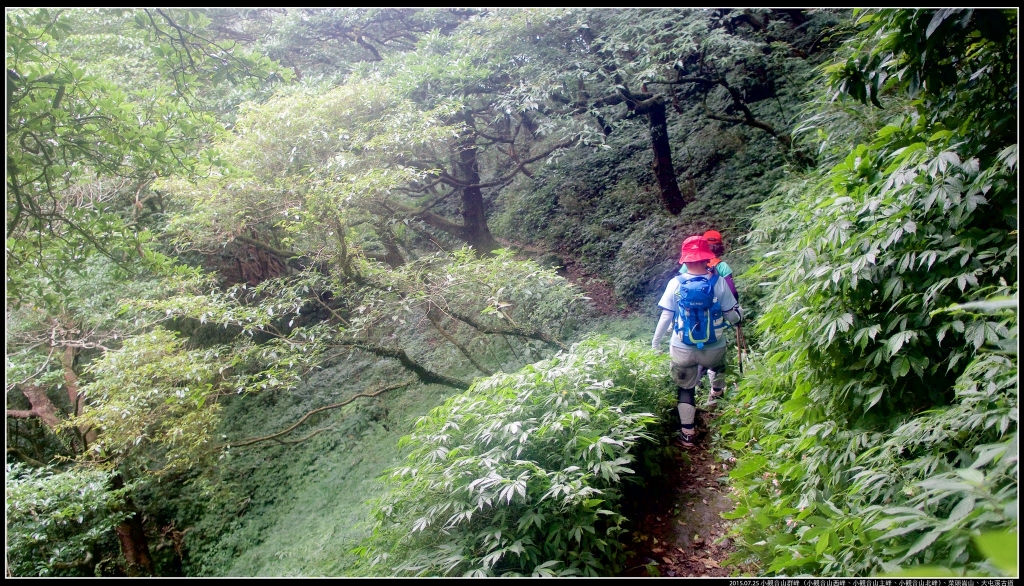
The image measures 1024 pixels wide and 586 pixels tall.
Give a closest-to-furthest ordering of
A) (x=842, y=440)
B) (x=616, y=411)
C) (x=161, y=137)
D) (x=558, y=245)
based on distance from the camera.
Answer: (x=842, y=440), (x=161, y=137), (x=616, y=411), (x=558, y=245)

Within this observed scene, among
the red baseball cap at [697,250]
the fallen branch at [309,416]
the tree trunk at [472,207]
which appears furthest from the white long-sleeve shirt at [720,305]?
the fallen branch at [309,416]

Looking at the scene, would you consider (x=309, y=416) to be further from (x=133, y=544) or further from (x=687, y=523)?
(x=687, y=523)

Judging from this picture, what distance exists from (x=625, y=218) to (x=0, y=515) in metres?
4.78

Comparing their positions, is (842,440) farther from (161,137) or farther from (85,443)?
(85,443)

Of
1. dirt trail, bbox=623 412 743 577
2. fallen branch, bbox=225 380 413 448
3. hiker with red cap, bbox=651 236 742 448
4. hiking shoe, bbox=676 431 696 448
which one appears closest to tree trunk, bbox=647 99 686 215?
hiker with red cap, bbox=651 236 742 448

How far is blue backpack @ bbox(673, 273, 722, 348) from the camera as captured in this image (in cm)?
283

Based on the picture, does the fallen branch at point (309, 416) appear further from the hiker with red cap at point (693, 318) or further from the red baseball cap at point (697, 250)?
the red baseball cap at point (697, 250)

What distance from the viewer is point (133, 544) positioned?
356 centimetres

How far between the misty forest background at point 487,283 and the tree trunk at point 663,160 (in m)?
0.04

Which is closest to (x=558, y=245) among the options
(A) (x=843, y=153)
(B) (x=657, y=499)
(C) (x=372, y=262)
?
(C) (x=372, y=262)

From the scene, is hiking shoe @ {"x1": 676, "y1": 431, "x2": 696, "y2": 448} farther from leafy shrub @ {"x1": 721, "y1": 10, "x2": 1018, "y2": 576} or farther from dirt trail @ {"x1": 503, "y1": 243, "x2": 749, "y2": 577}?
leafy shrub @ {"x1": 721, "y1": 10, "x2": 1018, "y2": 576}

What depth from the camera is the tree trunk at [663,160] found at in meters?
5.18

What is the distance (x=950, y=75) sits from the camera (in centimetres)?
159

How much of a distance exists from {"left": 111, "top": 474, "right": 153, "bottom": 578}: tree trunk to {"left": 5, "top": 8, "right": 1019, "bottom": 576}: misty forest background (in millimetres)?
24
